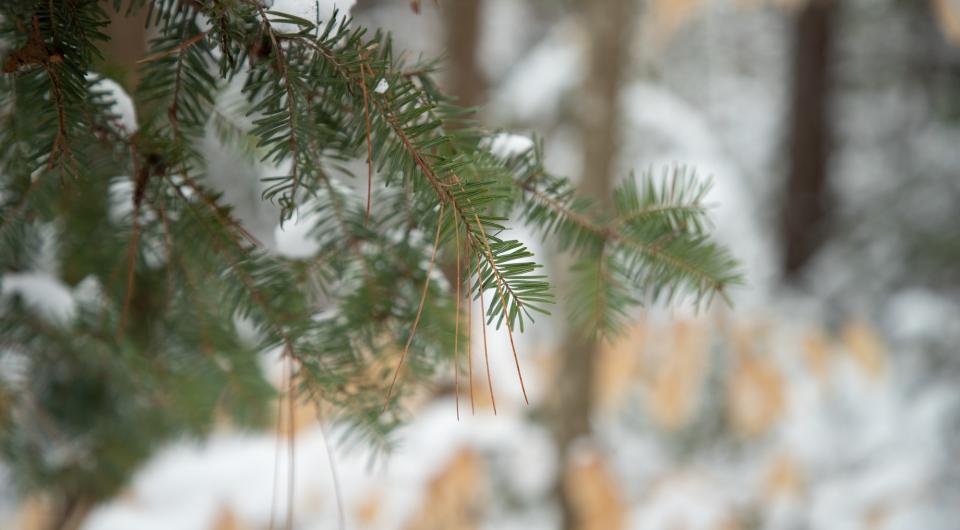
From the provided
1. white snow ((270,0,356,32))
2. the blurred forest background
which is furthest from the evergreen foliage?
the blurred forest background

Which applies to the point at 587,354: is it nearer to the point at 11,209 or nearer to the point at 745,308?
the point at 745,308

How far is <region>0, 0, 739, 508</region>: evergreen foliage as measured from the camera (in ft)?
0.96

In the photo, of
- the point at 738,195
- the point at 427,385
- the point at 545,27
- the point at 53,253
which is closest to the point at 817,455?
the point at 738,195

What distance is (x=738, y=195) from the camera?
225 centimetres

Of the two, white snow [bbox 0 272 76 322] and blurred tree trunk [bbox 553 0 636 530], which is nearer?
white snow [bbox 0 272 76 322]

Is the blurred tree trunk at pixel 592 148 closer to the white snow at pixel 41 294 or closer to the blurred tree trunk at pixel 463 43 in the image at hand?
the blurred tree trunk at pixel 463 43

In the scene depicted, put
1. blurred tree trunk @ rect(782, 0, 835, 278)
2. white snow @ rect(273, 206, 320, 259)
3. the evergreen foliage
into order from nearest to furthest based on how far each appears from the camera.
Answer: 1. the evergreen foliage
2. white snow @ rect(273, 206, 320, 259)
3. blurred tree trunk @ rect(782, 0, 835, 278)

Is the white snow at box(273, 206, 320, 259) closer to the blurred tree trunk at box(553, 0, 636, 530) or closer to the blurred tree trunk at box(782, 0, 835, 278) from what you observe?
the blurred tree trunk at box(553, 0, 636, 530)

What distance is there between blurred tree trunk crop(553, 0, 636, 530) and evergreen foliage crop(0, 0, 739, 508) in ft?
3.28

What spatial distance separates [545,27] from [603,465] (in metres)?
2.51

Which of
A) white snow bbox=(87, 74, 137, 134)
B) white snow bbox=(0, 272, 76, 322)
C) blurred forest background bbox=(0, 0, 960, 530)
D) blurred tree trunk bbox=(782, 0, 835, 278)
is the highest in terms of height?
blurred tree trunk bbox=(782, 0, 835, 278)

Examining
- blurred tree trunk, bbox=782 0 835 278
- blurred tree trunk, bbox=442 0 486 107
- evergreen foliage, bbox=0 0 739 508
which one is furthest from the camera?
blurred tree trunk, bbox=782 0 835 278

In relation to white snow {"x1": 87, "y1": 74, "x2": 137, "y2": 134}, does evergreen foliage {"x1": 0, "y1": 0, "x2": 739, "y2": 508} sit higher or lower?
lower

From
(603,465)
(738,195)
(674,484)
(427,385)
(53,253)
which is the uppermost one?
(738,195)
